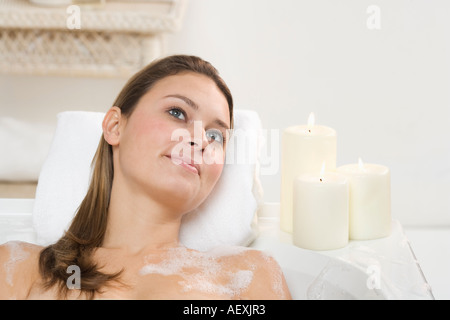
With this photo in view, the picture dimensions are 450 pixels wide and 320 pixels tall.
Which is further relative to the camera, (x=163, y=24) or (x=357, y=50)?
(x=357, y=50)

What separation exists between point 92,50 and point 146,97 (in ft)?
2.42

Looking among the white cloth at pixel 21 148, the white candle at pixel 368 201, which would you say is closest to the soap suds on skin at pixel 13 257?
the white candle at pixel 368 201

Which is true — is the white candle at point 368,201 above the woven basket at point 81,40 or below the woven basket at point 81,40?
below

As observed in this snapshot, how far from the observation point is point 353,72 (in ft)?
7.50

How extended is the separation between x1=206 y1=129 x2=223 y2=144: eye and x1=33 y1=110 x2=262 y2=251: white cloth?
0.42ft

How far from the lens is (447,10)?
7.27 feet

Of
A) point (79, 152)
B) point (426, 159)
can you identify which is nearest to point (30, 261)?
point (79, 152)

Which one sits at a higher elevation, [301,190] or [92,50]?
[92,50]

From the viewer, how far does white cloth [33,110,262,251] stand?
1346 millimetres

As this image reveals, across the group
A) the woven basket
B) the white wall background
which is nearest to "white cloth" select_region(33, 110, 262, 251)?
the woven basket

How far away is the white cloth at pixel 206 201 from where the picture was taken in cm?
135

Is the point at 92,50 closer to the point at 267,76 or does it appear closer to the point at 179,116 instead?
the point at 267,76

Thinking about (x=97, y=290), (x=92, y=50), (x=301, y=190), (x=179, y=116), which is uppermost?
(x=92, y=50)

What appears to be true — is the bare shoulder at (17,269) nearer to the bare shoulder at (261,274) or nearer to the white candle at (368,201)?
the bare shoulder at (261,274)
